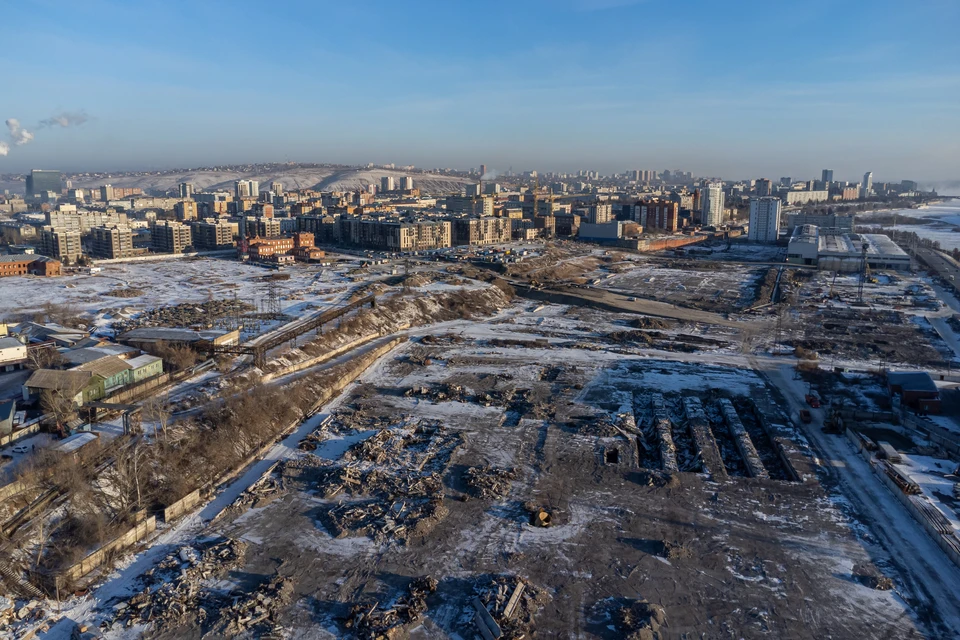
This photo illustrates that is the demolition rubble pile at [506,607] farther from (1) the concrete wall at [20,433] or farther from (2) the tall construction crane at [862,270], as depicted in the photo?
(2) the tall construction crane at [862,270]

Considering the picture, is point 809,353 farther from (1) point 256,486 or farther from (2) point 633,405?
(1) point 256,486

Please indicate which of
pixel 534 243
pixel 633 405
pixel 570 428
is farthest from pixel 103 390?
pixel 534 243

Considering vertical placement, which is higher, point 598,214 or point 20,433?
point 598,214

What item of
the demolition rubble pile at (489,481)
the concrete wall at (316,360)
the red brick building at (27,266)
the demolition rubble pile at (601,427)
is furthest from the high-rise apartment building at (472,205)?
the demolition rubble pile at (489,481)

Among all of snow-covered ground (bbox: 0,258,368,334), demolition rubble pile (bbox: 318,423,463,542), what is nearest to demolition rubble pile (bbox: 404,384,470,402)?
demolition rubble pile (bbox: 318,423,463,542)

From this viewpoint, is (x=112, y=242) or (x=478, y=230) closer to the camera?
(x=112, y=242)

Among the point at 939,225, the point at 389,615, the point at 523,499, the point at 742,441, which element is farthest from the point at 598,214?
the point at 389,615

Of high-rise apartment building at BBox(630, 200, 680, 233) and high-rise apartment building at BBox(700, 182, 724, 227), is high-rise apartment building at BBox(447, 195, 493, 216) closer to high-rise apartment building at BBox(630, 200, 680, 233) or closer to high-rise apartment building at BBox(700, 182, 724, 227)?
high-rise apartment building at BBox(630, 200, 680, 233)

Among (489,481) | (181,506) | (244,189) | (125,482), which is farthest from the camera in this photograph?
(244,189)

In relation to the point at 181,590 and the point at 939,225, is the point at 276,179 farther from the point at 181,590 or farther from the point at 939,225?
the point at 181,590
